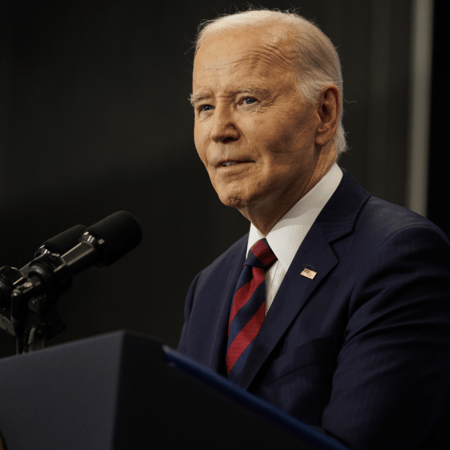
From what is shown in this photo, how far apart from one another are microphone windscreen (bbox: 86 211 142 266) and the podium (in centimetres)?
35

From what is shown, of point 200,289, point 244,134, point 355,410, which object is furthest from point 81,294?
point 355,410

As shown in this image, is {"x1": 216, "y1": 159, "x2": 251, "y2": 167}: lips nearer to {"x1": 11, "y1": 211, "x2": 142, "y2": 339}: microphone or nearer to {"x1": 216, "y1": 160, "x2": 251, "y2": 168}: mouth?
{"x1": 216, "y1": 160, "x2": 251, "y2": 168}: mouth

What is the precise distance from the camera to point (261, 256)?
1.47m

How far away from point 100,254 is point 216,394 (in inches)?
17.7

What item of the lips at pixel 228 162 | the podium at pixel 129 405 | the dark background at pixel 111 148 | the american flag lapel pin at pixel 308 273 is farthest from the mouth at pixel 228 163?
the dark background at pixel 111 148

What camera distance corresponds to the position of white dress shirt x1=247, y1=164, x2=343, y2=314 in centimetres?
143

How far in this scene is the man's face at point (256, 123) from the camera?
58.7 inches

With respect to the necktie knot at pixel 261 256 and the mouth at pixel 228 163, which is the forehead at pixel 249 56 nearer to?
the mouth at pixel 228 163

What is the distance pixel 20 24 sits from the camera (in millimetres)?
2830

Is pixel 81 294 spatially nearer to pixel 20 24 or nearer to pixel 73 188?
pixel 73 188

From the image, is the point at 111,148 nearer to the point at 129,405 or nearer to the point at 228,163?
the point at 228,163

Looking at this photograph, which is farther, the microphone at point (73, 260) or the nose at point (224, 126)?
the nose at point (224, 126)

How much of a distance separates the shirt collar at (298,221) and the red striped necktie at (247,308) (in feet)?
0.10

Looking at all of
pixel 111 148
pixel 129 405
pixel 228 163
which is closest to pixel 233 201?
pixel 228 163
